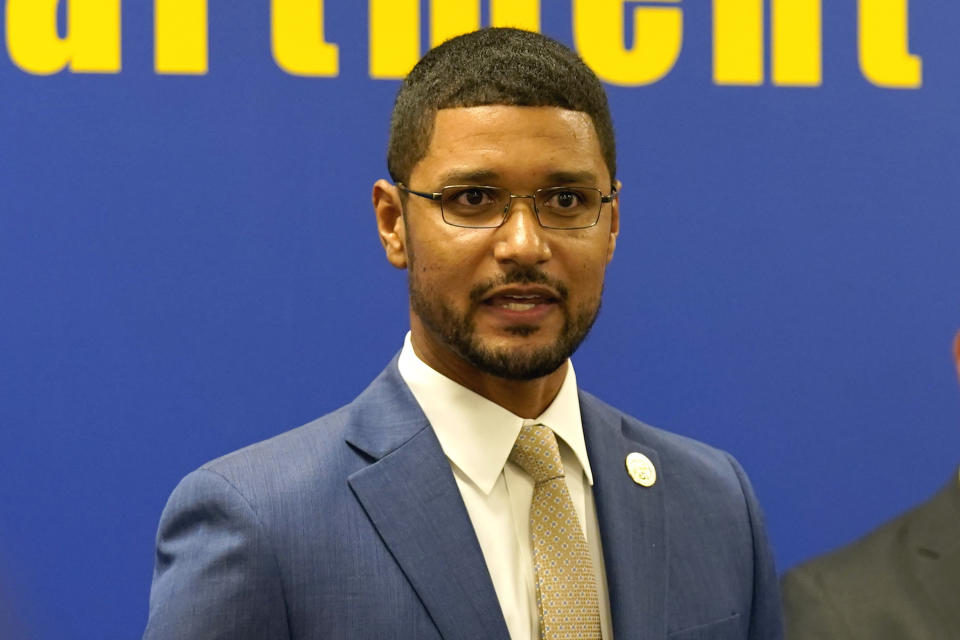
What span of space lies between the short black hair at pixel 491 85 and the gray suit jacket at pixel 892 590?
1.74 feet

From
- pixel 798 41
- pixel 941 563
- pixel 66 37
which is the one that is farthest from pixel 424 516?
pixel 798 41

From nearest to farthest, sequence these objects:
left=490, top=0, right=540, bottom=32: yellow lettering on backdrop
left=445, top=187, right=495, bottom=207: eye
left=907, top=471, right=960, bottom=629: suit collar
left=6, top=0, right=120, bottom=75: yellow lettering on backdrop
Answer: left=907, top=471, right=960, bottom=629: suit collar
left=445, top=187, right=495, bottom=207: eye
left=6, top=0, right=120, bottom=75: yellow lettering on backdrop
left=490, top=0, right=540, bottom=32: yellow lettering on backdrop

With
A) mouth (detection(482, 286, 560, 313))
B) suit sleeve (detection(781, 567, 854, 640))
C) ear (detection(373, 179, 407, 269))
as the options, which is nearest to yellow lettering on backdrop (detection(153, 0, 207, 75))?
ear (detection(373, 179, 407, 269))

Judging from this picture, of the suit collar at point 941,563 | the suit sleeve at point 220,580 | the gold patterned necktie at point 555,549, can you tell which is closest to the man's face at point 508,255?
the gold patterned necktie at point 555,549

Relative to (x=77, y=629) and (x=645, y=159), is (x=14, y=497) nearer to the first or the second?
(x=77, y=629)

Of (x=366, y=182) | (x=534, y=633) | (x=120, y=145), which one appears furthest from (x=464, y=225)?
(x=120, y=145)

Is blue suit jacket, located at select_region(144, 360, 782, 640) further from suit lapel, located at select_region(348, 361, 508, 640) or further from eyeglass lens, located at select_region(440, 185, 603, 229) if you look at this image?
eyeglass lens, located at select_region(440, 185, 603, 229)

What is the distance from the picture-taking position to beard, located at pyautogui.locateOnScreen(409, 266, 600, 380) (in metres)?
1.43

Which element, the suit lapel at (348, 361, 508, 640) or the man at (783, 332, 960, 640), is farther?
the suit lapel at (348, 361, 508, 640)

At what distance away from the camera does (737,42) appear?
2.15 metres

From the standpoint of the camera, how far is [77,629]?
78.7 inches

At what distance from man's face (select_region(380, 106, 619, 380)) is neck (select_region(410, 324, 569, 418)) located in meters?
0.03

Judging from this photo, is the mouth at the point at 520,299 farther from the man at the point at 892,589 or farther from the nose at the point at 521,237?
the man at the point at 892,589

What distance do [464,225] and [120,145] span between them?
0.79 metres
